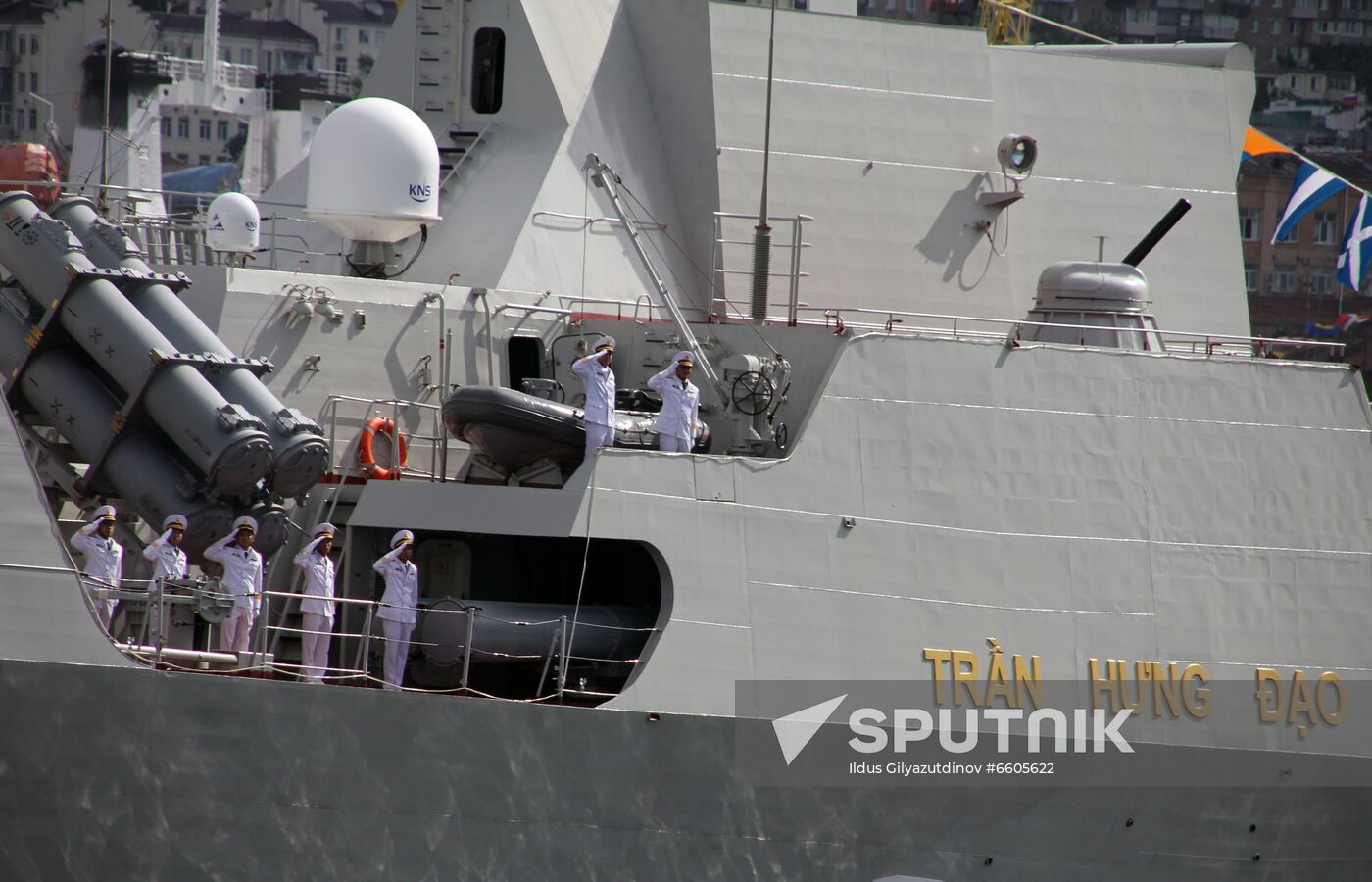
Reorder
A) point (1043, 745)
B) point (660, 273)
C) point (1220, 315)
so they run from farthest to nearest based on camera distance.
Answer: point (1220, 315) → point (660, 273) → point (1043, 745)

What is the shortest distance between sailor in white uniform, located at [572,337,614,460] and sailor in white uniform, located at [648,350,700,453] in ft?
0.94

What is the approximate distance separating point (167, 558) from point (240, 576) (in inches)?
16.5

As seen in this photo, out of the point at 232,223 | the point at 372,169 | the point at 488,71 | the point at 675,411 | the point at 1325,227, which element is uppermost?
the point at 488,71

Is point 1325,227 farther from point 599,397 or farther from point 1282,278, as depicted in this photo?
point 599,397

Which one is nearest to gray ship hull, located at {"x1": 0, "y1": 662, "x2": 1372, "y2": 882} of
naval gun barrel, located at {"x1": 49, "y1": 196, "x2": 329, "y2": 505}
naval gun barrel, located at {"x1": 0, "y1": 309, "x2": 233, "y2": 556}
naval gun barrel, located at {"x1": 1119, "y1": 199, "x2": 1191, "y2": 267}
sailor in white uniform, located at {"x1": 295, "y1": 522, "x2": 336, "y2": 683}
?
sailor in white uniform, located at {"x1": 295, "y1": 522, "x2": 336, "y2": 683}

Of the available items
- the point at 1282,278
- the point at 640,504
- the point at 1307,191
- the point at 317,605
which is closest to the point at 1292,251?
the point at 1282,278

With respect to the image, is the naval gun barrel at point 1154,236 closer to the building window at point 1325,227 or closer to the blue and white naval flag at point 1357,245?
the blue and white naval flag at point 1357,245

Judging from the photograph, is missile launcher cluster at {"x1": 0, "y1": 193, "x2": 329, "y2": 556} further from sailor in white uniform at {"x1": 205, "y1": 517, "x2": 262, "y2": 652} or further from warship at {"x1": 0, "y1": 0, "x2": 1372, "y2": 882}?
sailor in white uniform at {"x1": 205, "y1": 517, "x2": 262, "y2": 652}

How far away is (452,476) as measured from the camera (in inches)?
453

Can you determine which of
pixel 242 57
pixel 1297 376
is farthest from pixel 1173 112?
pixel 242 57

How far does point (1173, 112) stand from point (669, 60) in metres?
4.48

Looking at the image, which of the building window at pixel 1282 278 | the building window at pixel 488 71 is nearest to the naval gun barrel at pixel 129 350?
the building window at pixel 488 71

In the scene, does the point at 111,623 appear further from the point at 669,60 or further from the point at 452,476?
the point at 669,60

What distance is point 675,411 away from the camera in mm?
10570
